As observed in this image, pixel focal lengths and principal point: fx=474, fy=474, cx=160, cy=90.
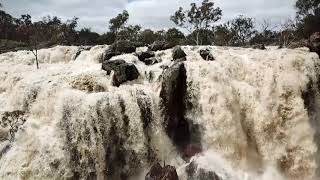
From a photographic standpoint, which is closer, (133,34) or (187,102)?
(187,102)

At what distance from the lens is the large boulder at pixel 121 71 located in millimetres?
19625

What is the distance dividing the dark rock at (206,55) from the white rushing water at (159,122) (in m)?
1.16

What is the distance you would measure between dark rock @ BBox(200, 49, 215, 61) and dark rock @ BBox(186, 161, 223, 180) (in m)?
6.18

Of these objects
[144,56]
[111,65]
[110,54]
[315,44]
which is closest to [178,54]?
[144,56]

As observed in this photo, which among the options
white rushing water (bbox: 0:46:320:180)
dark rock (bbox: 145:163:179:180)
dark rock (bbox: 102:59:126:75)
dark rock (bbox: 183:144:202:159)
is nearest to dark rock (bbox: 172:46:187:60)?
white rushing water (bbox: 0:46:320:180)

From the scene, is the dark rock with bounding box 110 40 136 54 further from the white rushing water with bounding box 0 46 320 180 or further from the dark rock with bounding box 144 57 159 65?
the white rushing water with bounding box 0 46 320 180

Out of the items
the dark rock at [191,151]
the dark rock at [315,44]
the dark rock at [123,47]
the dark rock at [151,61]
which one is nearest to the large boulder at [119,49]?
the dark rock at [123,47]

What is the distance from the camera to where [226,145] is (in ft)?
59.4

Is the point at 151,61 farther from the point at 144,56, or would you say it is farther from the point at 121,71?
the point at 121,71

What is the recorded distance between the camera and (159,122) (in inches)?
721

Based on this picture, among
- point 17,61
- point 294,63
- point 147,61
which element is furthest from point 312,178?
point 17,61

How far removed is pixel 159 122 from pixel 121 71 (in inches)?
116

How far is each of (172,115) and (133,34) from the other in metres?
31.9

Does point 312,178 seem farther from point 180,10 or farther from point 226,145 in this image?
point 180,10
